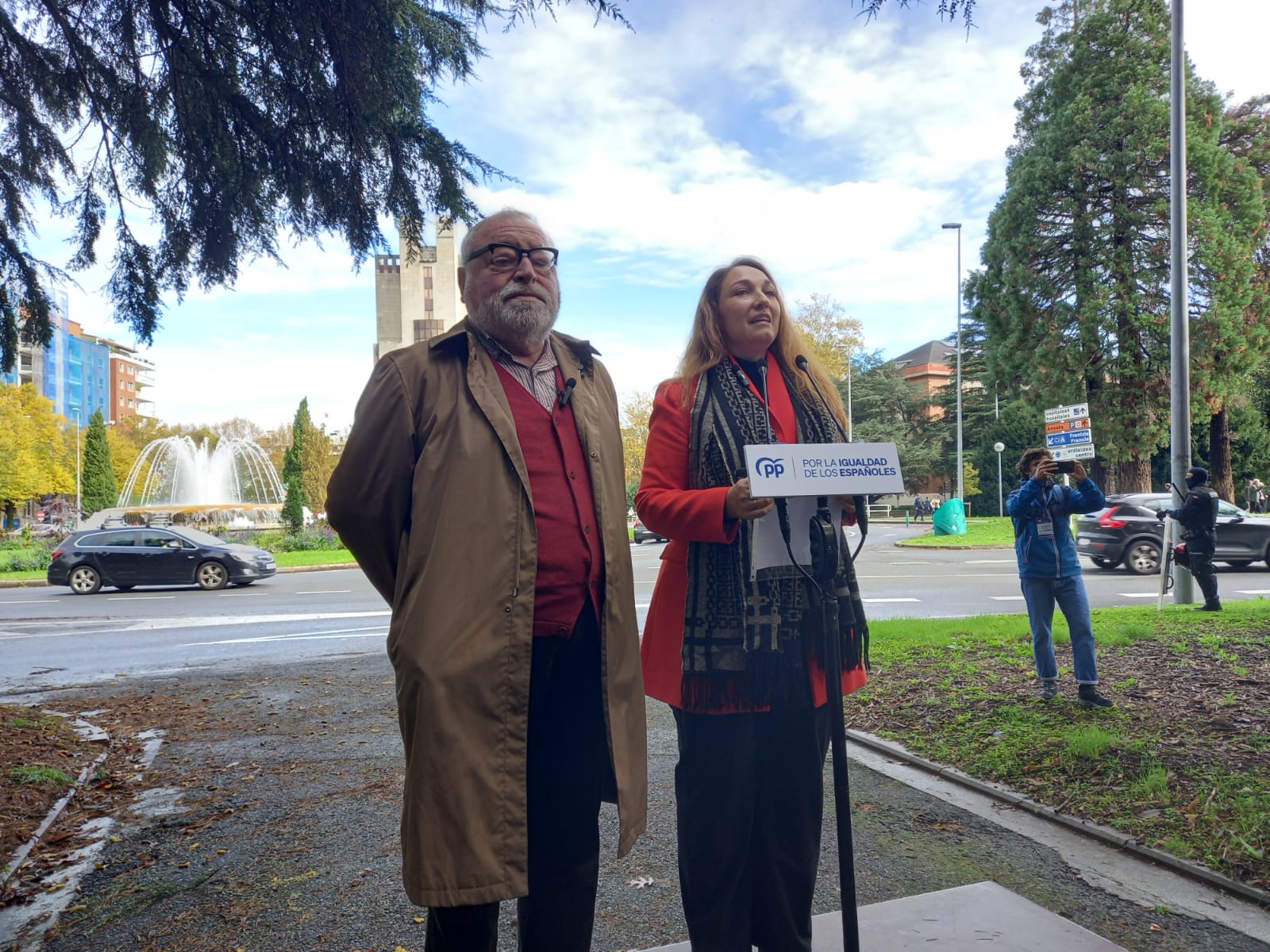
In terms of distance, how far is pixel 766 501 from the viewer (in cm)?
209

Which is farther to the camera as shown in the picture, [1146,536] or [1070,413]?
[1146,536]

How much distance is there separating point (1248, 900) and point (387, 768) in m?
4.01

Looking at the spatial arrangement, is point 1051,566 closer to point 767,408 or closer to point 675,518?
point 767,408

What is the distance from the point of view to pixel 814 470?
1.97 meters

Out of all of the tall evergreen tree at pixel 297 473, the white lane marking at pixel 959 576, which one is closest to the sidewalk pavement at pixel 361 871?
the white lane marking at pixel 959 576

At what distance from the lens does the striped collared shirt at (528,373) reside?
226 cm

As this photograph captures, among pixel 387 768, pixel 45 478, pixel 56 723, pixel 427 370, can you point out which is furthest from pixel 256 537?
pixel 427 370

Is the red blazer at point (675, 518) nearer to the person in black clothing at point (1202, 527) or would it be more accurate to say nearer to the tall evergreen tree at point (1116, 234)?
the person in black clothing at point (1202, 527)

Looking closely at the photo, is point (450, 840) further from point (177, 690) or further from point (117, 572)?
point (117, 572)

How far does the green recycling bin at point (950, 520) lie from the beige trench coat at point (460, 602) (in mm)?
28579

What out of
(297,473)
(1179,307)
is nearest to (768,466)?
(1179,307)

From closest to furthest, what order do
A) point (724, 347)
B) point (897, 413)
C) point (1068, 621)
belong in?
point (724, 347) → point (1068, 621) → point (897, 413)

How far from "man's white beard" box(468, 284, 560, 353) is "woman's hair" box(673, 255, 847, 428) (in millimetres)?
462

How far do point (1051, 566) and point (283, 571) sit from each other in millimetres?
19751
